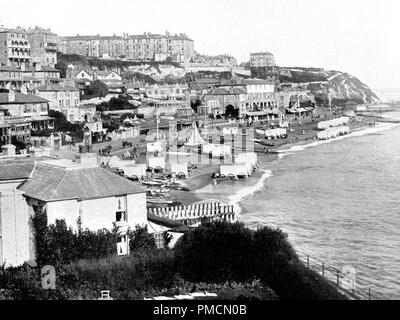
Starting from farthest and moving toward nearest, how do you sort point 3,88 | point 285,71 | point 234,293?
1. point 285,71
2. point 3,88
3. point 234,293

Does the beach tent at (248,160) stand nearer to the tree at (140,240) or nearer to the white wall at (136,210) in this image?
the white wall at (136,210)

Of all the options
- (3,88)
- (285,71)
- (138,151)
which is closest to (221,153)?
(138,151)

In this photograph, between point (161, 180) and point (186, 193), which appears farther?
point (161, 180)

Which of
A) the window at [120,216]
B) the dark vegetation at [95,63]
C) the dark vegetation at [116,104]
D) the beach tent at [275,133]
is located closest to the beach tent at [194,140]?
the beach tent at [275,133]

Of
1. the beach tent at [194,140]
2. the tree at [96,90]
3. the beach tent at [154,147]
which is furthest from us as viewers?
the tree at [96,90]

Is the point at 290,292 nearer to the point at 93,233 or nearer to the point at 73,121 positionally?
the point at 93,233

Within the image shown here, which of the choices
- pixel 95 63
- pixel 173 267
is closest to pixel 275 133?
pixel 95 63
